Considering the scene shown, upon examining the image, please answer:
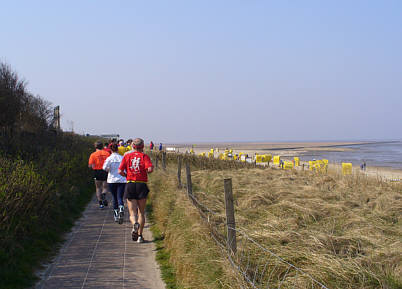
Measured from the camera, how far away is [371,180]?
14180 mm

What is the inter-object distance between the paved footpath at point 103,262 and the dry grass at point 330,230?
4.84ft

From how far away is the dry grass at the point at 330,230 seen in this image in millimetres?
3942

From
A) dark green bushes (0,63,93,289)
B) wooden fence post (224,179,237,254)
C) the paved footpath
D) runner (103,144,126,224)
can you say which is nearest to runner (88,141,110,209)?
dark green bushes (0,63,93,289)

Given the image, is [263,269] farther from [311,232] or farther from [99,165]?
[99,165]

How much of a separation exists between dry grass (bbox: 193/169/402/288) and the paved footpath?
1475 millimetres

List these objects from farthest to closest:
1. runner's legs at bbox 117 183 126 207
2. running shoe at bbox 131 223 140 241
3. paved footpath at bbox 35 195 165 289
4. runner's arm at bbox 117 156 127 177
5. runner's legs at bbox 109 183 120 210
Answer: runner's legs at bbox 109 183 120 210
runner's legs at bbox 117 183 126 207
runner's arm at bbox 117 156 127 177
running shoe at bbox 131 223 140 241
paved footpath at bbox 35 195 165 289

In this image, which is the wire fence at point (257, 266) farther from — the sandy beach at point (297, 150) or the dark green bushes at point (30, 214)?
the sandy beach at point (297, 150)

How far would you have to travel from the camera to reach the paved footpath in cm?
513

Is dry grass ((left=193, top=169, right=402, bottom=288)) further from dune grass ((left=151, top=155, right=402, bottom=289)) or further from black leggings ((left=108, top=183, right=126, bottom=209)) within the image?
black leggings ((left=108, top=183, right=126, bottom=209))

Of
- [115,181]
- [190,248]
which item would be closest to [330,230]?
[190,248]

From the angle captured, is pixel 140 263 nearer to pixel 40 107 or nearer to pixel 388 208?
pixel 388 208

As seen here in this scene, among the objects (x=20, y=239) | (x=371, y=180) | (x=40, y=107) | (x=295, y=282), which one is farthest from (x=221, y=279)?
(x=40, y=107)

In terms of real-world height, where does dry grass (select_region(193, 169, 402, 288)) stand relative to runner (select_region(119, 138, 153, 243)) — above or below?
below

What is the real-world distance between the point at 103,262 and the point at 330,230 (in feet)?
10.9
